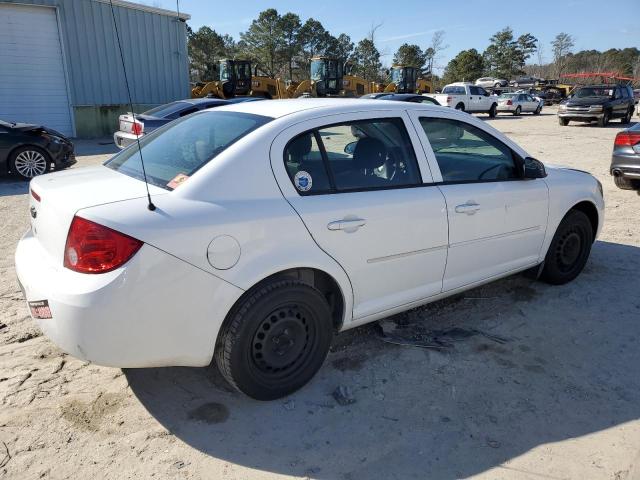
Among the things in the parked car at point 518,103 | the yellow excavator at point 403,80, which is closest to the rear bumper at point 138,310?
the yellow excavator at point 403,80

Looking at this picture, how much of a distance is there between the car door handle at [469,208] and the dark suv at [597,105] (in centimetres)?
2177

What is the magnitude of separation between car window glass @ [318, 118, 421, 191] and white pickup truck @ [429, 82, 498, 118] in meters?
25.9

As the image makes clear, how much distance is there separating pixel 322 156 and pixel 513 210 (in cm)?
166

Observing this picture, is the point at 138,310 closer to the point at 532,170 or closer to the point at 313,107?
the point at 313,107

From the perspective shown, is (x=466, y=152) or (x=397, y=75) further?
(x=397, y=75)

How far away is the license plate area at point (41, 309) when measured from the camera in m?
2.38

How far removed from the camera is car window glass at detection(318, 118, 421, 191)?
3047 mm

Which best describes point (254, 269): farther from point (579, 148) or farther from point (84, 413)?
point (579, 148)

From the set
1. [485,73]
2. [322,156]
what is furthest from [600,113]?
[485,73]

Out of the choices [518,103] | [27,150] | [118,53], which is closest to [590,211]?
[27,150]

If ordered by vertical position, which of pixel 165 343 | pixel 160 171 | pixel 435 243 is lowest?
pixel 165 343

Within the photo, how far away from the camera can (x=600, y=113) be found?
21.4m

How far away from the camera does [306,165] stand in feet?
9.16

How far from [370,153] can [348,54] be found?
73240 mm
